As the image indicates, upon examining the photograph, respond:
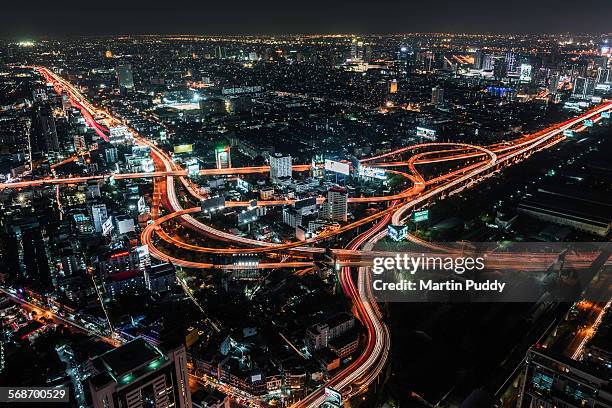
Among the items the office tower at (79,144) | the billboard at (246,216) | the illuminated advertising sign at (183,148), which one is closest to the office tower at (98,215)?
the billboard at (246,216)

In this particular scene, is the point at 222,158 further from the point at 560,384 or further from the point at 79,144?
the point at 560,384

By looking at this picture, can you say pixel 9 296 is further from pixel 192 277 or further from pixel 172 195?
pixel 172 195

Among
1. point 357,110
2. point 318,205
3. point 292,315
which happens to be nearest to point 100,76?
point 357,110

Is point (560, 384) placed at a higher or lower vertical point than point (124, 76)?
lower

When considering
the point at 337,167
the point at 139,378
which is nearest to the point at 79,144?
the point at 337,167

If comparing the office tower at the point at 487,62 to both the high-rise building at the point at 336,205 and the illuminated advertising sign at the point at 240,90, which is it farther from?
the high-rise building at the point at 336,205

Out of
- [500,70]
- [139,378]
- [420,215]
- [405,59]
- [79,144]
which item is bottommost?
[420,215]
